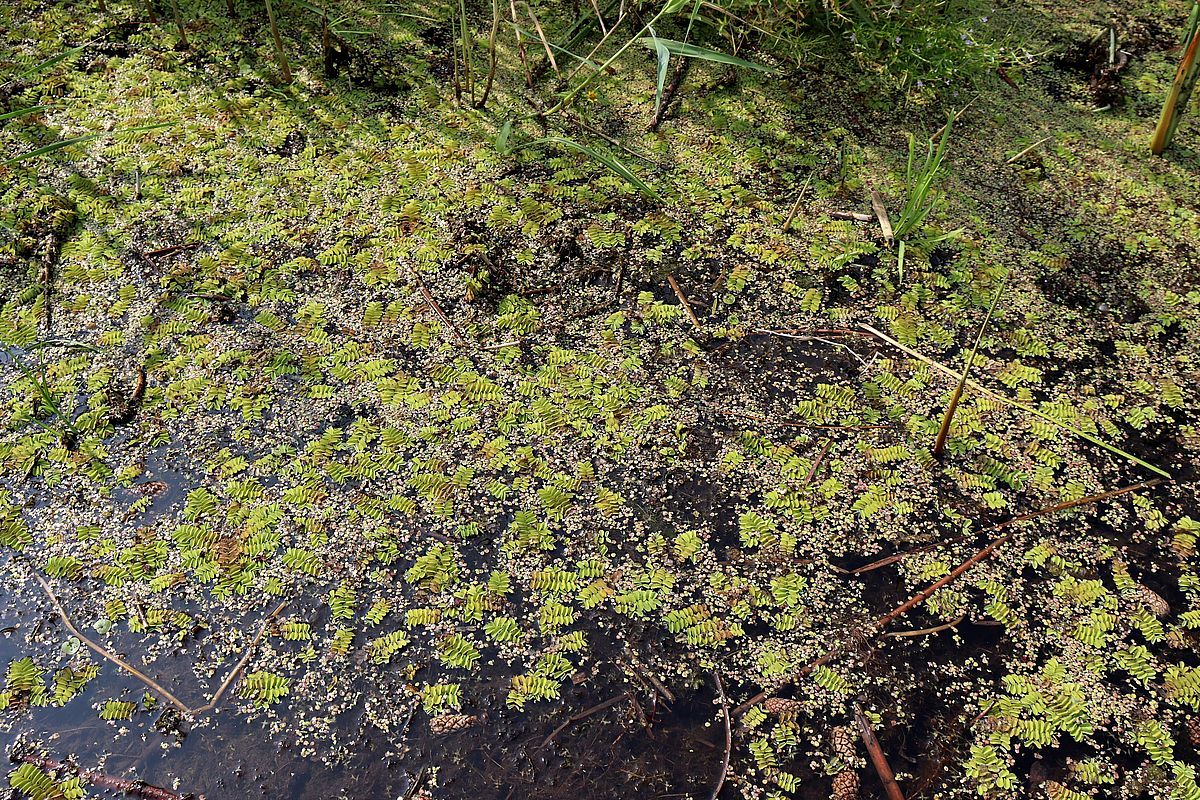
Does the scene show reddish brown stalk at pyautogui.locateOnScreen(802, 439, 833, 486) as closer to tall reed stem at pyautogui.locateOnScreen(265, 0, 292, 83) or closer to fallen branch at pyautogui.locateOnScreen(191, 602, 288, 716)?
fallen branch at pyautogui.locateOnScreen(191, 602, 288, 716)

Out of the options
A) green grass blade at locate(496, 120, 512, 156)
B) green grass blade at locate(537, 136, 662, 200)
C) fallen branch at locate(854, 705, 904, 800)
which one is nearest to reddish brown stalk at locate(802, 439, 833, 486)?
fallen branch at locate(854, 705, 904, 800)

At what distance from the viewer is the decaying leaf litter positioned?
4.65 ft

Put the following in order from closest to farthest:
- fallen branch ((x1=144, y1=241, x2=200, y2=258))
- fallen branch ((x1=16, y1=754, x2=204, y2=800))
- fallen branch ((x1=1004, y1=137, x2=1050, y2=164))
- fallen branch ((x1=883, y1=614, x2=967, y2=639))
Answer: fallen branch ((x1=16, y1=754, x2=204, y2=800)) → fallen branch ((x1=883, y1=614, x2=967, y2=639)) → fallen branch ((x1=144, y1=241, x2=200, y2=258)) → fallen branch ((x1=1004, y1=137, x2=1050, y2=164))

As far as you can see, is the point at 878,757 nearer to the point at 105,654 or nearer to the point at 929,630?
the point at 929,630

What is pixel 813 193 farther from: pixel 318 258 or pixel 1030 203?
pixel 318 258

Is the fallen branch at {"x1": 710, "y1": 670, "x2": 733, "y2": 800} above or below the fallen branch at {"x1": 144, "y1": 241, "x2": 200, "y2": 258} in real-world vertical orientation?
below

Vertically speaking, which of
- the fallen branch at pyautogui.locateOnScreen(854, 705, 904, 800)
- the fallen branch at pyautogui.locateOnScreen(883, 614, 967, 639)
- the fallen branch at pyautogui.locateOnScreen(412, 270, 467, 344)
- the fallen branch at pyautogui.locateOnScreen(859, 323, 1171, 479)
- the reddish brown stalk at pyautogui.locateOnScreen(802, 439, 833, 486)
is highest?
the fallen branch at pyautogui.locateOnScreen(859, 323, 1171, 479)

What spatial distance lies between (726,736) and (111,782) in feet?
2.96

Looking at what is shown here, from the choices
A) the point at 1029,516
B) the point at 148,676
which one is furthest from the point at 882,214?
the point at 148,676

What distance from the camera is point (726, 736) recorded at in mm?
1401

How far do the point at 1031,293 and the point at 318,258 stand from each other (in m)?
1.59

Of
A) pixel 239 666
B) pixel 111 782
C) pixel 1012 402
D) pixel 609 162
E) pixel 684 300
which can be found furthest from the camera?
pixel 609 162

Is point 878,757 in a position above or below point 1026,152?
below

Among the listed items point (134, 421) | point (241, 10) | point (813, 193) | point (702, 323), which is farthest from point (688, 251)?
point (241, 10)
